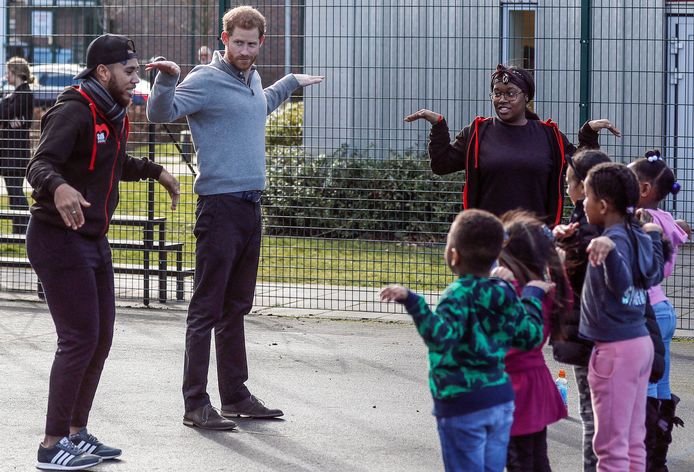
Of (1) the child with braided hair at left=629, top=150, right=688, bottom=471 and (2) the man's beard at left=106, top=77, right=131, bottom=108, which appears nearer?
(1) the child with braided hair at left=629, top=150, right=688, bottom=471

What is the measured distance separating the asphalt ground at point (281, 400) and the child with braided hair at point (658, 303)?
419 millimetres

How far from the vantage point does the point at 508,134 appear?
595 cm

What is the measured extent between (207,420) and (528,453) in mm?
2157

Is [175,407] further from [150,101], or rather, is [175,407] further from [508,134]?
[508,134]

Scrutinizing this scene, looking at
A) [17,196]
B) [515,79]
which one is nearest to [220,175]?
[515,79]

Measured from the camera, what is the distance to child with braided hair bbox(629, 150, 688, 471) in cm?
496

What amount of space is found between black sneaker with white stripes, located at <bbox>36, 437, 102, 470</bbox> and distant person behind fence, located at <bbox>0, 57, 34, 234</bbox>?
5539 millimetres

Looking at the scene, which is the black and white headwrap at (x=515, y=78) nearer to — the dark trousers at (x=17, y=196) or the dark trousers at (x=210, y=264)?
the dark trousers at (x=210, y=264)

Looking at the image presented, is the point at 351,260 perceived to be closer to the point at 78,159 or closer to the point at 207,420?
the point at 207,420

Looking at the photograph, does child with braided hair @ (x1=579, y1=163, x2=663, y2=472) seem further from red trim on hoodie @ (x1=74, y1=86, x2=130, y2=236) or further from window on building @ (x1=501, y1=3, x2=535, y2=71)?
window on building @ (x1=501, y1=3, x2=535, y2=71)

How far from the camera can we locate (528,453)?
4355mm

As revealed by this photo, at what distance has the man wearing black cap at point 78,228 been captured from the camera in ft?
16.8

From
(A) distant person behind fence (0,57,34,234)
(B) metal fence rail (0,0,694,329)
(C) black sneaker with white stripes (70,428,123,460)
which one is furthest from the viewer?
(A) distant person behind fence (0,57,34,234)

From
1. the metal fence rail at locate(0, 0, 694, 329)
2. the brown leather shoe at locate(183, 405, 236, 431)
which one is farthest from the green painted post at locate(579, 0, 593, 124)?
the brown leather shoe at locate(183, 405, 236, 431)
